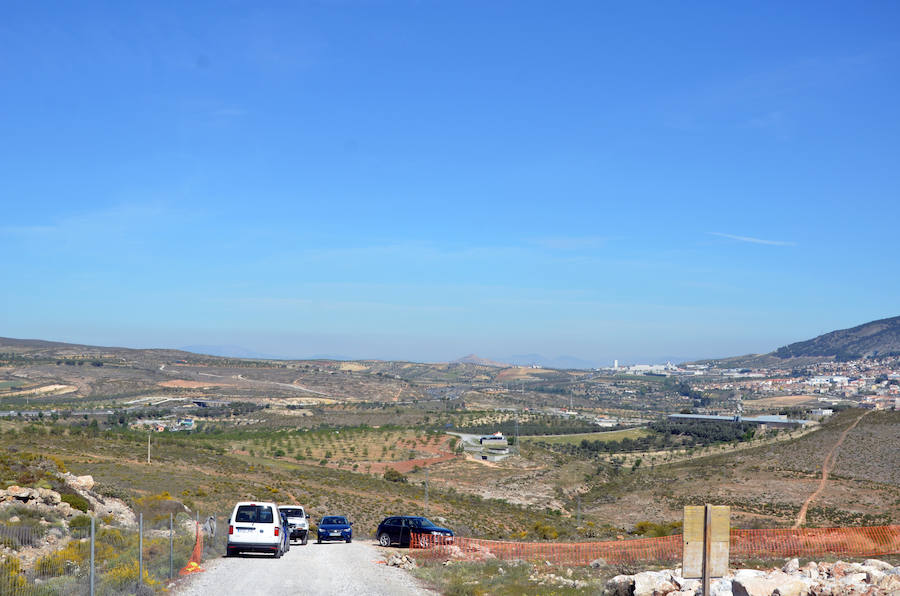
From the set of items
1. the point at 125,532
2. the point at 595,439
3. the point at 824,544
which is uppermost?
the point at 125,532

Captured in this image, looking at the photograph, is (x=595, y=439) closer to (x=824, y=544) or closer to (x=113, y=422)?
(x=113, y=422)

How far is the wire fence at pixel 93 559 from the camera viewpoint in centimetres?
1343

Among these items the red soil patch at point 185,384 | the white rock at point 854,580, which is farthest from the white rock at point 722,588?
the red soil patch at point 185,384

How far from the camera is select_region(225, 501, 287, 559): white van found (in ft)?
75.6

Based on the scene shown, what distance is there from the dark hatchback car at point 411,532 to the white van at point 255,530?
7.30 meters

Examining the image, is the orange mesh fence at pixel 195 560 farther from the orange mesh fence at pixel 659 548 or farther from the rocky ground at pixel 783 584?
the rocky ground at pixel 783 584

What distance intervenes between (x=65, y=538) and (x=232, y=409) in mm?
116394

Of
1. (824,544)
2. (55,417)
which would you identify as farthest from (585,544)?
(55,417)

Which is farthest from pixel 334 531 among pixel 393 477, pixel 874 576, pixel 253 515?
pixel 393 477

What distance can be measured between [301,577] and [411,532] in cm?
1154

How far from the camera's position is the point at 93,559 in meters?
12.8

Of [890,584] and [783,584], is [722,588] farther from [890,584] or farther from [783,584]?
[890,584]

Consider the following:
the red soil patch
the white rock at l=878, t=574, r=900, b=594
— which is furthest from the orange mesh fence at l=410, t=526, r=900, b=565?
the red soil patch

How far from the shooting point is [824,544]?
1099 inches
